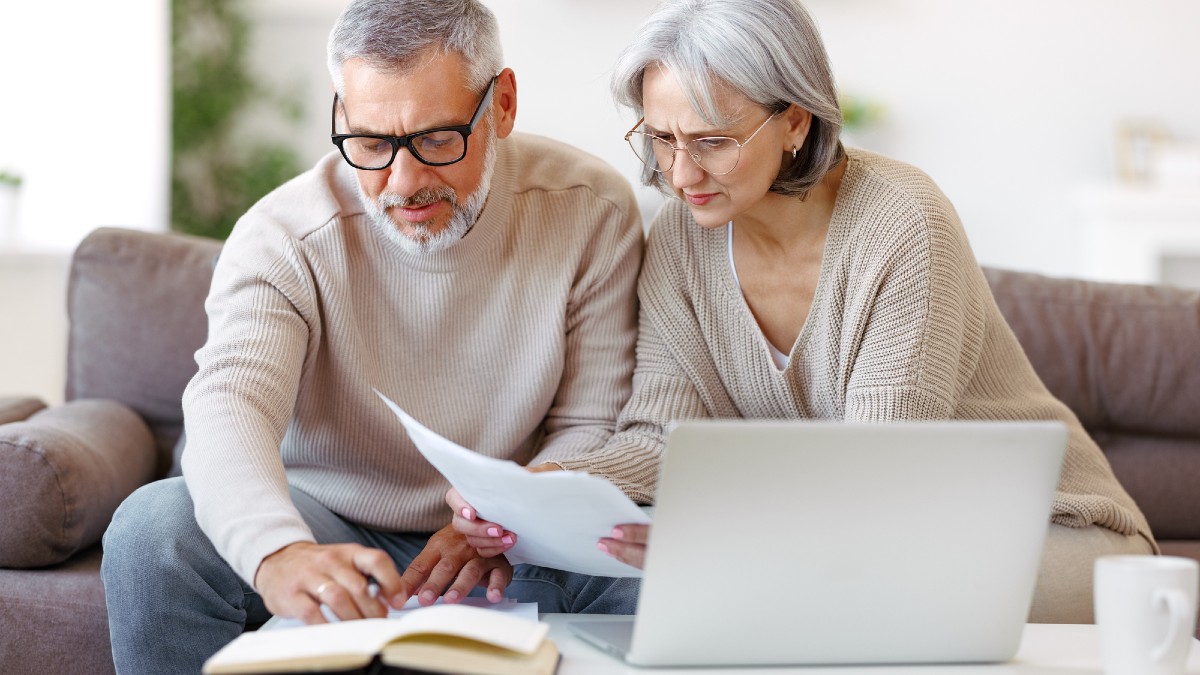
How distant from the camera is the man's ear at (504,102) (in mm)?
1616

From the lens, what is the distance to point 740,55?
1417mm

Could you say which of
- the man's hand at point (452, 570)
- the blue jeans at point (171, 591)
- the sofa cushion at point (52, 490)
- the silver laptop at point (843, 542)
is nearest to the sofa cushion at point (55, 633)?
the sofa cushion at point (52, 490)

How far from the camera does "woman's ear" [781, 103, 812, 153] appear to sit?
150 cm

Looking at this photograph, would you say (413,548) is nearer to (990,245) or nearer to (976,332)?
(976,332)

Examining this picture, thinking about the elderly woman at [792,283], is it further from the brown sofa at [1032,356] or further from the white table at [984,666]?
the brown sofa at [1032,356]

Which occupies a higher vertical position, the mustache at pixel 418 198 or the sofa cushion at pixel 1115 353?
the mustache at pixel 418 198

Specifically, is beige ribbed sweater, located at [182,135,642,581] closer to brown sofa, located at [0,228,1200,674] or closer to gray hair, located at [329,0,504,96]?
gray hair, located at [329,0,504,96]

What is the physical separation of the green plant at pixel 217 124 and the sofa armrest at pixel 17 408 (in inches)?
89.7

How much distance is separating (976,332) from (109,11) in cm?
324

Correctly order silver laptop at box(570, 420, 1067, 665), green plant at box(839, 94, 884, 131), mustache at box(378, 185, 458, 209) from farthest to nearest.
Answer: green plant at box(839, 94, 884, 131), mustache at box(378, 185, 458, 209), silver laptop at box(570, 420, 1067, 665)

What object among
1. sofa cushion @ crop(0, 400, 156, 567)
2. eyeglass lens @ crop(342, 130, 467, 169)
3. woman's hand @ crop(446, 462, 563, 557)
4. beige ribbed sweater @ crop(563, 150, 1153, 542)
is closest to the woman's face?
beige ribbed sweater @ crop(563, 150, 1153, 542)

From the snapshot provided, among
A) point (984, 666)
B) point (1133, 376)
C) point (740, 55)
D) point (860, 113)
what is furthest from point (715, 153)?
point (860, 113)

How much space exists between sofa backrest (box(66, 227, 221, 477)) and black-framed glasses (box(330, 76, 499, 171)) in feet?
2.21

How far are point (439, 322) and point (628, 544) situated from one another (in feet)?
2.08
